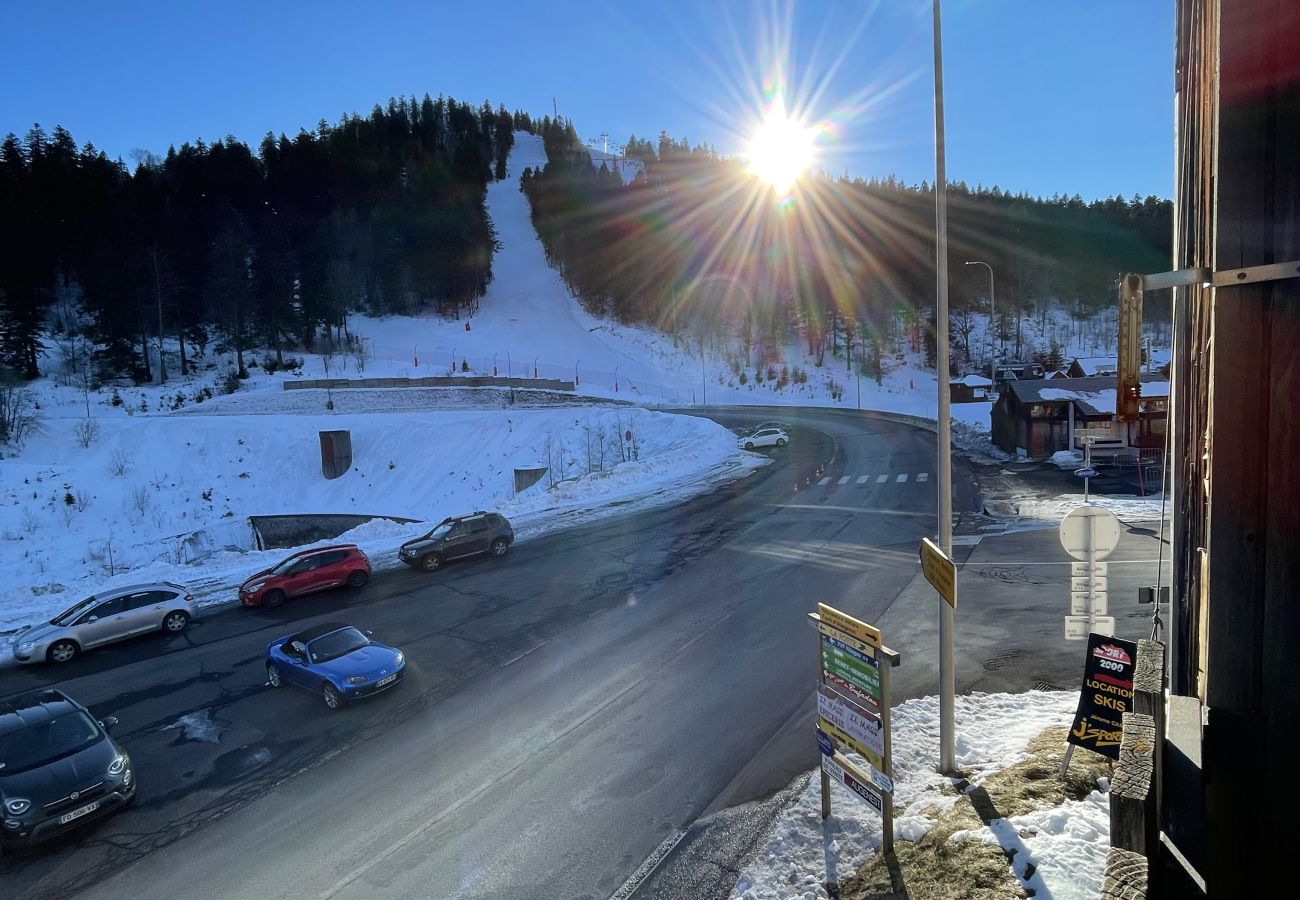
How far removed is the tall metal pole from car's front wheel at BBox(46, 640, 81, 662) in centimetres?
1711

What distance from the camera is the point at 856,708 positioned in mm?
7605

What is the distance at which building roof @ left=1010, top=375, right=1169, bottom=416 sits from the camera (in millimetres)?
36688

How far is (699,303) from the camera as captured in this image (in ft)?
327

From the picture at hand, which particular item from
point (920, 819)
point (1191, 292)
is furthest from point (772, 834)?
point (1191, 292)

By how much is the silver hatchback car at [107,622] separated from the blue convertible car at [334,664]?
505 cm

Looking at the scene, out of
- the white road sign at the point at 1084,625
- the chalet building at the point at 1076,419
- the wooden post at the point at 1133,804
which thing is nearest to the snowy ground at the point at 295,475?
the chalet building at the point at 1076,419

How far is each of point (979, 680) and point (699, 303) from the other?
91.4 metres

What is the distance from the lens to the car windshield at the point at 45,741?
9.64m

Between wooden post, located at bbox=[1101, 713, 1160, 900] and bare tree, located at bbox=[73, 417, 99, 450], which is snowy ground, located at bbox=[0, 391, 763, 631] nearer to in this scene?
bare tree, located at bbox=[73, 417, 99, 450]

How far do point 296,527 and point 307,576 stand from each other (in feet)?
65.0

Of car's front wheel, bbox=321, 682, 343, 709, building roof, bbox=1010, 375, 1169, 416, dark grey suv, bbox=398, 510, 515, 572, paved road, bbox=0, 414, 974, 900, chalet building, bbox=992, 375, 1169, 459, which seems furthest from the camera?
building roof, bbox=1010, 375, 1169, 416

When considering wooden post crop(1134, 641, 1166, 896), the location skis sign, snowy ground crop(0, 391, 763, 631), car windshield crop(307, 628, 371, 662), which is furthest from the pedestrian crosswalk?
wooden post crop(1134, 641, 1166, 896)

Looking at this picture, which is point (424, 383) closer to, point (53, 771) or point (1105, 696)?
point (53, 771)

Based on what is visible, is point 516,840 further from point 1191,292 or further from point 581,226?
point 581,226
